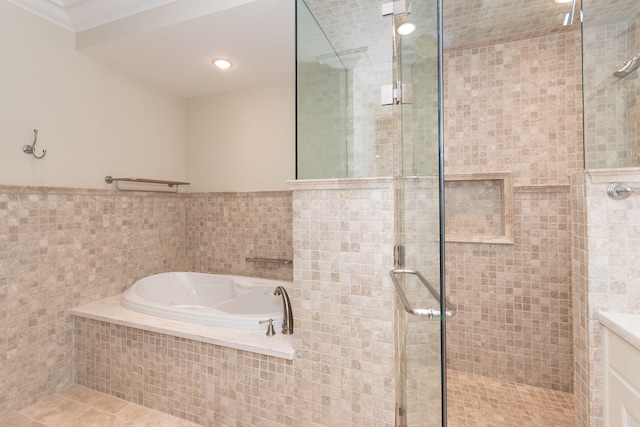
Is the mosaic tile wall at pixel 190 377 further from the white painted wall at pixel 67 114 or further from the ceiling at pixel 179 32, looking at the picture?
the ceiling at pixel 179 32

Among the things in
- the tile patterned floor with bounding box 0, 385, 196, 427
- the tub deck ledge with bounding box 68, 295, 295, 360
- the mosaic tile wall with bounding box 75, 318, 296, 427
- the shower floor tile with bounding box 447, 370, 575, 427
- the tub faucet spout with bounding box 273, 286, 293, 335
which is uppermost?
the tub faucet spout with bounding box 273, 286, 293, 335

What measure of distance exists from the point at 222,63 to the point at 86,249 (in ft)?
5.97

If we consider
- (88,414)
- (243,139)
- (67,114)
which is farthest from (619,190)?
(67,114)

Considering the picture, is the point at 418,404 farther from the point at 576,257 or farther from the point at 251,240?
the point at 251,240

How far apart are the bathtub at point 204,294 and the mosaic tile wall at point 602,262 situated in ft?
5.39

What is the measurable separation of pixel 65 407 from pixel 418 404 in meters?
2.22

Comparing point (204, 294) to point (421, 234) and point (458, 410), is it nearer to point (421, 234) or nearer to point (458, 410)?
point (458, 410)

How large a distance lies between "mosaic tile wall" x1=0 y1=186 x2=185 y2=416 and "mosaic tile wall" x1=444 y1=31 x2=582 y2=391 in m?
2.67

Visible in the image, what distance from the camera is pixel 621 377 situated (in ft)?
3.16

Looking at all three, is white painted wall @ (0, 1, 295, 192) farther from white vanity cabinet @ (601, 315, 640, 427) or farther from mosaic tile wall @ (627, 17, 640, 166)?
white vanity cabinet @ (601, 315, 640, 427)

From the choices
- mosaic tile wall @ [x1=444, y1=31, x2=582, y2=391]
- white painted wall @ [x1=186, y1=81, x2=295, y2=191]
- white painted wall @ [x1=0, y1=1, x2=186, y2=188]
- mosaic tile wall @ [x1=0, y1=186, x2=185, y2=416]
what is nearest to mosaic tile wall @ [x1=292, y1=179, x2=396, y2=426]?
mosaic tile wall @ [x1=444, y1=31, x2=582, y2=391]

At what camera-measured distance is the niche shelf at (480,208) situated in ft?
6.65

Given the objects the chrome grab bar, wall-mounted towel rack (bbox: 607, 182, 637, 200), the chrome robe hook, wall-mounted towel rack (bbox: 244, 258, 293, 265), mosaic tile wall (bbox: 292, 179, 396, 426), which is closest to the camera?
the chrome grab bar

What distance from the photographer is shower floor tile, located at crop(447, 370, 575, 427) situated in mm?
1656
